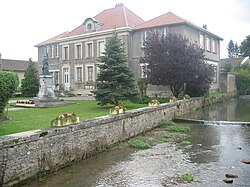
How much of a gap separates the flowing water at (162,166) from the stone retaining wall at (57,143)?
351 millimetres

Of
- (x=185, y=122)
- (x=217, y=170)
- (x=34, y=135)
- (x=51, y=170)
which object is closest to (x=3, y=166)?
(x=34, y=135)

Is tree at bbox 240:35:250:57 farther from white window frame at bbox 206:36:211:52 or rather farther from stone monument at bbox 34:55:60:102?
stone monument at bbox 34:55:60:102

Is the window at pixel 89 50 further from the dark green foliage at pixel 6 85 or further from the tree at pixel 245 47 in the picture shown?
the tree at pixel 245 47

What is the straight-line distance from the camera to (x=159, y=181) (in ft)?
23.4

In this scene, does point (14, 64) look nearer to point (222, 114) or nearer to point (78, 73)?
point (78, 73)

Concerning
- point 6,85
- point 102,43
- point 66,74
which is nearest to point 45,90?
point 6,85

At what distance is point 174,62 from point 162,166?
43.9 feet

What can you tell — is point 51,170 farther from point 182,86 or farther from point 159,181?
point 182,86

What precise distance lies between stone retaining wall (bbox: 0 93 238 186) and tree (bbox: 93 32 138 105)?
3979 millimetres

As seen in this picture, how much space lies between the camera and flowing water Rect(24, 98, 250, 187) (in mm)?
7113

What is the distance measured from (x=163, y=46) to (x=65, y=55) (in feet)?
52.3

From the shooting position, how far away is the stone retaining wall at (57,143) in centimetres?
662

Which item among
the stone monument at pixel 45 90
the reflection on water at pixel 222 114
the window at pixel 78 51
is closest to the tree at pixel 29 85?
the window at pixel 78 51

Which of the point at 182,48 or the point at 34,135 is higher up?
the point at 182,48
